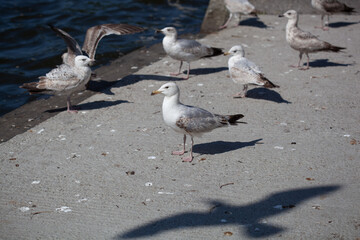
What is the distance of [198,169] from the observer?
5805mm

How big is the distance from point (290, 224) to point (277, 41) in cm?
714

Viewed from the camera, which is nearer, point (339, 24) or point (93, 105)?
point (93, 105)

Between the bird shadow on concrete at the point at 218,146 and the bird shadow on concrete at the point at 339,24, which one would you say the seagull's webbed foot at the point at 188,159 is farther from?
the bird shadow on concrete at the point at 339,24

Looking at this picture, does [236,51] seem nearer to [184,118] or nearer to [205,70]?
[205,70]

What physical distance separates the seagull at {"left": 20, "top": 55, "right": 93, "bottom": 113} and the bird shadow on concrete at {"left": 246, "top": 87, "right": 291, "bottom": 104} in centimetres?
285

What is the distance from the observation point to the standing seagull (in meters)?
7.66

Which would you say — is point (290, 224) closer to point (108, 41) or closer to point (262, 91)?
point (262, 91)

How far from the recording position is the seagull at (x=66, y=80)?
7820 mm

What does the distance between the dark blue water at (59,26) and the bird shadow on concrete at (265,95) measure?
4.51 m

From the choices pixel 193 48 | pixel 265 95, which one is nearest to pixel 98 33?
pixel 193 48

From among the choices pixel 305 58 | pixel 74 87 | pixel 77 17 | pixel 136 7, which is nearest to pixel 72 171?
pixel 74 87

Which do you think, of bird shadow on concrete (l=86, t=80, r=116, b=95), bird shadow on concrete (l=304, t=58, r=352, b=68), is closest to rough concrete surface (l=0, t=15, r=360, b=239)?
bird shadow on concrete (l=86, t=80, r=116, b=95)

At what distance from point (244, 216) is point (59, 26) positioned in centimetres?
1144

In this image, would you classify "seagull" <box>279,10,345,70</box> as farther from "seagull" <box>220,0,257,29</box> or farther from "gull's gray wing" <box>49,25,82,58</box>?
"gull's gray wing" <box>49,25,82,58</box>
